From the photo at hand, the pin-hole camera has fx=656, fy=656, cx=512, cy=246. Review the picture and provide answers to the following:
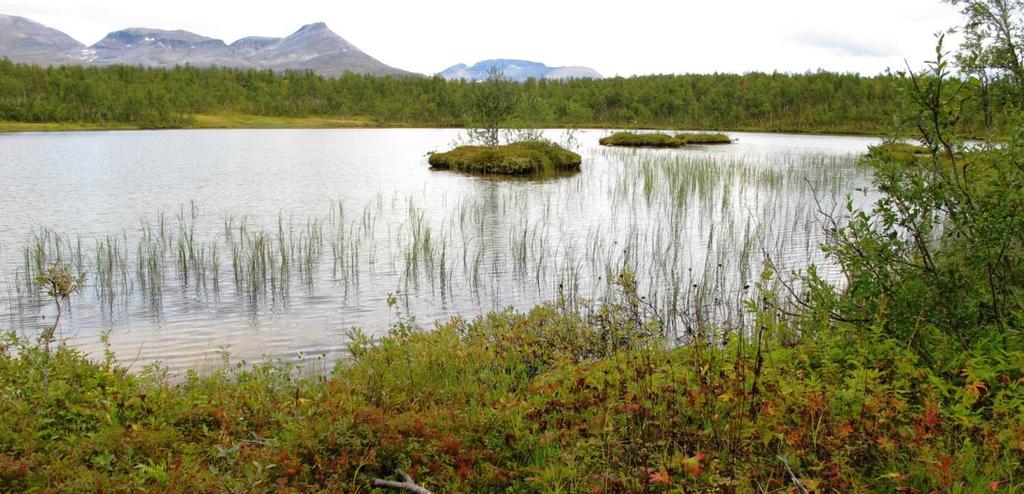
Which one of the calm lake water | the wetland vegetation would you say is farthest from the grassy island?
the wetland vegetation

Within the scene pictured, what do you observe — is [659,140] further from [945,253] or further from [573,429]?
[573,429]

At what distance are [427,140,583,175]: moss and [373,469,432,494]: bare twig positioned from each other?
1253 inches

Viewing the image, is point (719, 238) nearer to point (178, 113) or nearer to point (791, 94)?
point (791, 94)

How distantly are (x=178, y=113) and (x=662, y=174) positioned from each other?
4165 inches

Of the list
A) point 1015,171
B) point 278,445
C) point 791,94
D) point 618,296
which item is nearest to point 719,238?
point 618,296

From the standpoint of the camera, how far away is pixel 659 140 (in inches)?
2267

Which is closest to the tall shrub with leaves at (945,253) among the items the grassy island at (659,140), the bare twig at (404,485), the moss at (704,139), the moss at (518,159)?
the bare twig at (404,485)

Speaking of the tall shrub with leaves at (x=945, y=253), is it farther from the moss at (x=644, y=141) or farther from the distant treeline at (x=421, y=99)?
the distant treeline at (x=421, y=99)

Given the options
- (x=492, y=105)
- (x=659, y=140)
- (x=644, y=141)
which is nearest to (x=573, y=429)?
(x=492, y=105)

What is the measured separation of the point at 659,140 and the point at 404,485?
184 feet

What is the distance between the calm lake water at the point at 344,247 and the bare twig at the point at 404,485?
4.01 m

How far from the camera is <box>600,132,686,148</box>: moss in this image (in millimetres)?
57688

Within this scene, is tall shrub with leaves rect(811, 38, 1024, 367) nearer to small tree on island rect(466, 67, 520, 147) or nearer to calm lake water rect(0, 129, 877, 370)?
calm lake water rect(0, 129, 877, 370)

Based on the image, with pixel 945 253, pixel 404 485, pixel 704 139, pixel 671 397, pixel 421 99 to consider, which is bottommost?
pixel 404 485
